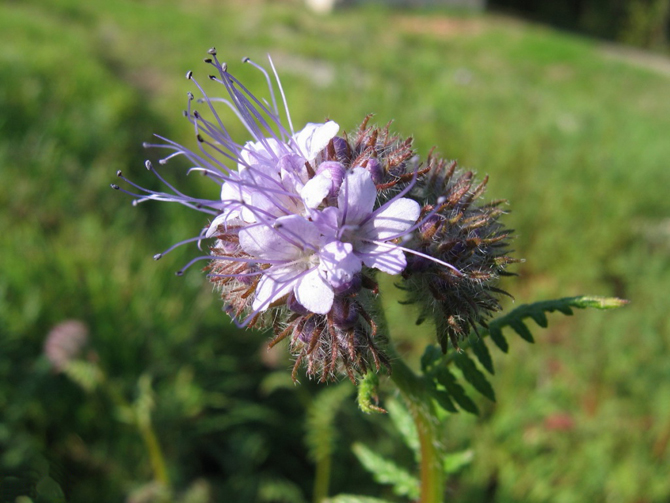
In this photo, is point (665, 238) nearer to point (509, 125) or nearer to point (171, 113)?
point (509, 125)

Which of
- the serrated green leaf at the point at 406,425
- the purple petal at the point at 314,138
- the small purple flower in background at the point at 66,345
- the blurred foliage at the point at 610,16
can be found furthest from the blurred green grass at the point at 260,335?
the blurred foliage at the point at 610,16

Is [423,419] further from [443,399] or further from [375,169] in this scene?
[375,169]

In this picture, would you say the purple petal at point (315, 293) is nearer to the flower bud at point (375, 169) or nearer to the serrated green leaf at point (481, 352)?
the flower bud at point (375, 169)

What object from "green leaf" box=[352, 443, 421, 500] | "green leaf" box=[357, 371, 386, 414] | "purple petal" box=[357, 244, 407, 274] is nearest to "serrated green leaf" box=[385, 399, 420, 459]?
"green leaf" box=[352, 443, 421, 500]

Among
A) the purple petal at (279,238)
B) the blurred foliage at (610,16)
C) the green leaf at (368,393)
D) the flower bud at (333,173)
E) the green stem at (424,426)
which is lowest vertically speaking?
the green stem at (424,426)

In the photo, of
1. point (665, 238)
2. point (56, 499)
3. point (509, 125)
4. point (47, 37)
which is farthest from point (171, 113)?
point (56, 499)

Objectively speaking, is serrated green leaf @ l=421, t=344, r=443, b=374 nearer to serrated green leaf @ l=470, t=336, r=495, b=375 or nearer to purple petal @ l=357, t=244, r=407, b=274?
serrated green leaf @ l=470, t=336, r=495, b=375
